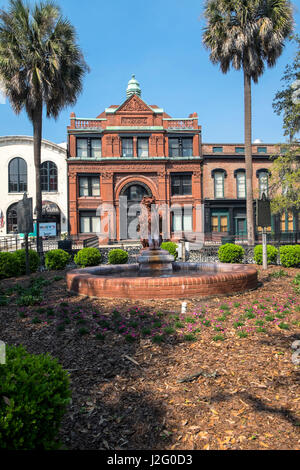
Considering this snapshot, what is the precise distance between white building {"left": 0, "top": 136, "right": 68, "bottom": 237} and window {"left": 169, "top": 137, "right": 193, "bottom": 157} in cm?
1077

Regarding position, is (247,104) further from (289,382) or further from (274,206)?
(289,382)

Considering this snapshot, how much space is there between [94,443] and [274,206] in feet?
62.7

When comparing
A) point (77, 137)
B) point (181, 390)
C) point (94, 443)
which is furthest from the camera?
point (77, 137)

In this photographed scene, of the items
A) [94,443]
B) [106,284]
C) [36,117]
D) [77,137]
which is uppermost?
[77,137]

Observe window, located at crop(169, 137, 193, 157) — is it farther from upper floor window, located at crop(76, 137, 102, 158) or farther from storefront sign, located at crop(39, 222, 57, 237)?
storefront sign, located at crop(39, 222, 57, 237)

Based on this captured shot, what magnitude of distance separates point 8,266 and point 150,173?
20936 millimetres

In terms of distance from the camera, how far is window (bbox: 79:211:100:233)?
30.0 metres

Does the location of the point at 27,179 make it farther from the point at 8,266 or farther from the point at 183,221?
the point at 8,266

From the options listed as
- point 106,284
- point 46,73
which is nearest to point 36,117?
Answer: point 46,73

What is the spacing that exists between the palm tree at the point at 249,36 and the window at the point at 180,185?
12.3 metres

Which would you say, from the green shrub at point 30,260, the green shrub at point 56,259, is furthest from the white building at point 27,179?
the green shrub at point 30,260

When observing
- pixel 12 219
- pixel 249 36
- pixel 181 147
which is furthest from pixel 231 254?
pixel 12 219

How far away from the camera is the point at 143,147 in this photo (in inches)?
1209

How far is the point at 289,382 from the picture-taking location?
12.2 feet
